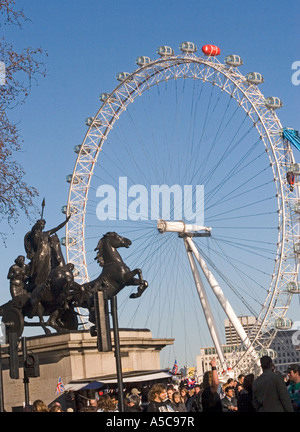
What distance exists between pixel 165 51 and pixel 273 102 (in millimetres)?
6817

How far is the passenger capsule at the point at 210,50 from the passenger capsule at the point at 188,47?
2.17 ft

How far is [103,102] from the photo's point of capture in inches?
2282

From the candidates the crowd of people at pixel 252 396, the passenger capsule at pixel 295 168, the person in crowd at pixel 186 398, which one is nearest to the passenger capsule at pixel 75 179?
the passenger capsule at pixel 295 168

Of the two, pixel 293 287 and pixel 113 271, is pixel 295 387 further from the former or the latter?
pixel 293 287

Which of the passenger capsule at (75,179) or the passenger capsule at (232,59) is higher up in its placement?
the passenger capsule at (232,59)

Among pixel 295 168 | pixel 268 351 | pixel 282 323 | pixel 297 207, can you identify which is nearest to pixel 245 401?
pixel 295 168

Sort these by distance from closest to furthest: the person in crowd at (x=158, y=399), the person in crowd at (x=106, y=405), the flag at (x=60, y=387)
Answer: the person in crowd at (x=158, y=399) < the person in crowd at (x=106, y=405) < the flag at (x=60, y=387)

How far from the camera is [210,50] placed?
176 ft

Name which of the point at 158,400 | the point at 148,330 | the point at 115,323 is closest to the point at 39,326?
the point at 148,330

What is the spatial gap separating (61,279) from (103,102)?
105 feet

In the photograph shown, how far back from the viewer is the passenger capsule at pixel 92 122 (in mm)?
58628

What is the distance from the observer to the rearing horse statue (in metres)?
27.1

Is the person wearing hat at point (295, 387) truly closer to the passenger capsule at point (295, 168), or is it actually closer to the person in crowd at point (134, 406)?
the person in crowd at point (134, 406)

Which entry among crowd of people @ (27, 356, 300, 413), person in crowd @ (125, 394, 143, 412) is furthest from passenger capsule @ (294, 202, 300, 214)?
person in crowd @ (125, 394, 143, 412)
